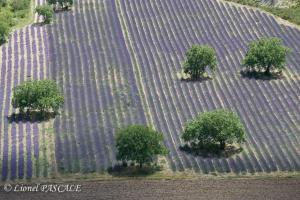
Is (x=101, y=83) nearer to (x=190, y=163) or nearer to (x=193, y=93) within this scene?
(x=193, y=93)

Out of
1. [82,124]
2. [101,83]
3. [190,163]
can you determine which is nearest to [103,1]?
[101,83]

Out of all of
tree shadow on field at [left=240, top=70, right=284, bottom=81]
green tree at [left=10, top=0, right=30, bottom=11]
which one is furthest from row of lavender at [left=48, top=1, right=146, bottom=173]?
tree shadow on field at [left=240, top=70, right=284, bottom=81]

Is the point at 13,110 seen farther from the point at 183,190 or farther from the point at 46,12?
the point at 46,12

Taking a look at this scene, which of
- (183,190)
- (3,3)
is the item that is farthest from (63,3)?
(183,190)

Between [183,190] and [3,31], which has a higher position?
[3,31]

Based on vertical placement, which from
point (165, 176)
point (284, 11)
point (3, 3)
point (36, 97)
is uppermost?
point (3, 3)

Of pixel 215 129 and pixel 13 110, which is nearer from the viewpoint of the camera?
pixel 215 129

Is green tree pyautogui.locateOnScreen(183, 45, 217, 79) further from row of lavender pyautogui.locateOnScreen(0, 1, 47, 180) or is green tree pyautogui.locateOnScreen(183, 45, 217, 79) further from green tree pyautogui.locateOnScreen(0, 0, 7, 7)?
green tree pyautogui.locateOnScreen(0, 0, 7, 7)
